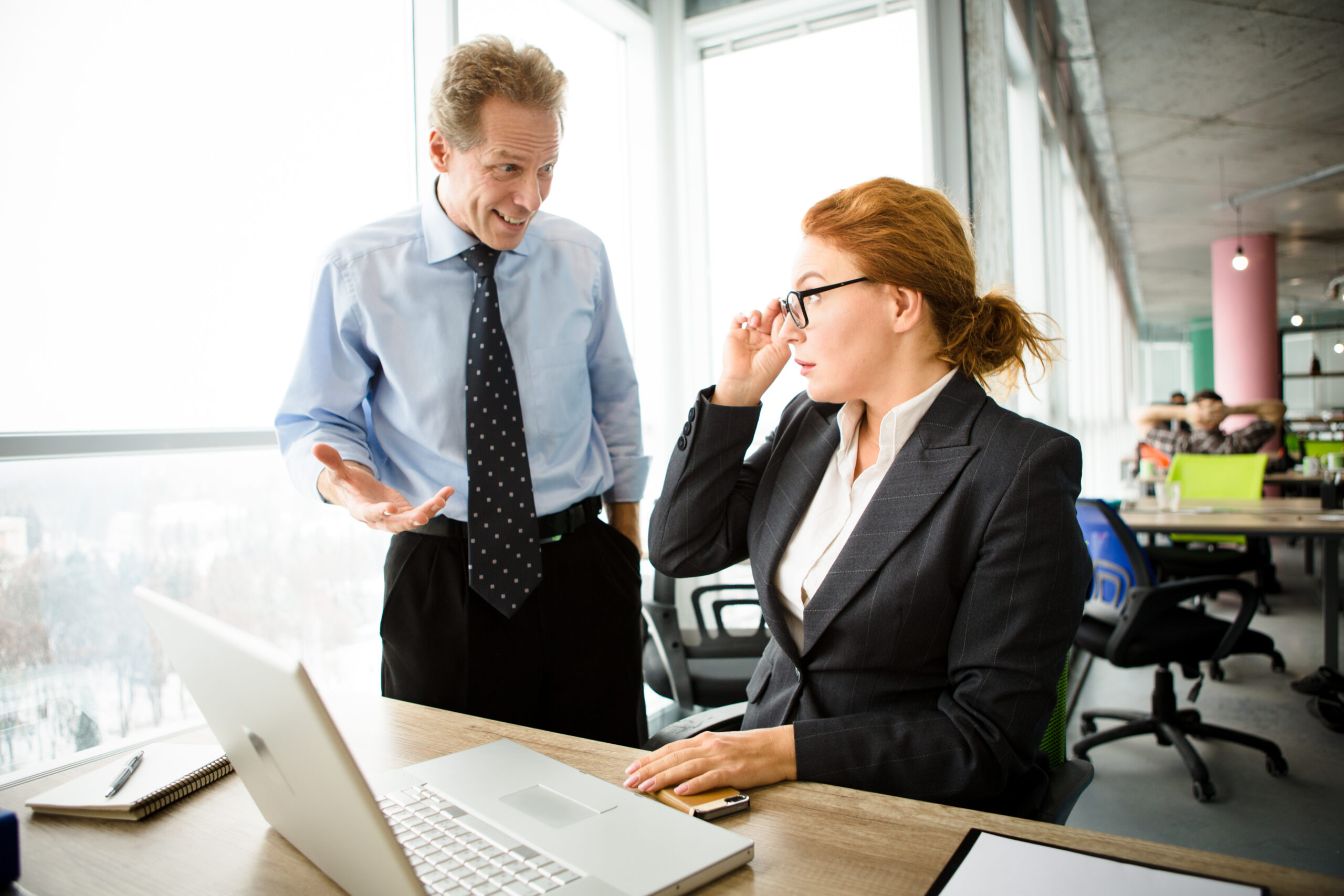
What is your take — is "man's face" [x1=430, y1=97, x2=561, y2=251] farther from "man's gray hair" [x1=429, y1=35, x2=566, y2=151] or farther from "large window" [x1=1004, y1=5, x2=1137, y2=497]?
"large window" [x1=1004, y1=5, x2=1137, y2=497]

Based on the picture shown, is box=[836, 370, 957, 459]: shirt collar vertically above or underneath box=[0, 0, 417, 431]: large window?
underneath

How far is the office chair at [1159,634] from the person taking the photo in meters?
2.83

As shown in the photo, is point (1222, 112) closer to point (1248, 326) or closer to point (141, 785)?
point (1248, 326)

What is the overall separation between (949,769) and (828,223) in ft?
2.83

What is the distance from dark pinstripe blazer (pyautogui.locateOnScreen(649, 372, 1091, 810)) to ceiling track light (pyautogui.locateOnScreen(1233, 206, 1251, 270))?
11335mm

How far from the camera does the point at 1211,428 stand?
18.7 feet

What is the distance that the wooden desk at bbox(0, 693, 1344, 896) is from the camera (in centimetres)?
72

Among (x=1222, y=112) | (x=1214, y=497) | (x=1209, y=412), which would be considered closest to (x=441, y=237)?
(x=1214, y=497)

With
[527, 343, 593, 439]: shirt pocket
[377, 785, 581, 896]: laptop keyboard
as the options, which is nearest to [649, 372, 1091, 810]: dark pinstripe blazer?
[377, 785, 581, 896]: laptop keyboard

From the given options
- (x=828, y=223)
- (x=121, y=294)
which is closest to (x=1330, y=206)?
(x=828, y=223)

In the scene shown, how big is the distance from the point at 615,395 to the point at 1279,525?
10.1 ft

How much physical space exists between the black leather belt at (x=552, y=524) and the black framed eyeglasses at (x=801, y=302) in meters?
0.62

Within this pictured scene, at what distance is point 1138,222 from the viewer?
1113 centimetres

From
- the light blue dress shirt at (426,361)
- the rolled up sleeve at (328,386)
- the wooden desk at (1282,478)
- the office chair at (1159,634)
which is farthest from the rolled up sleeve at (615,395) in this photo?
the wooden desk at (1282,478)
